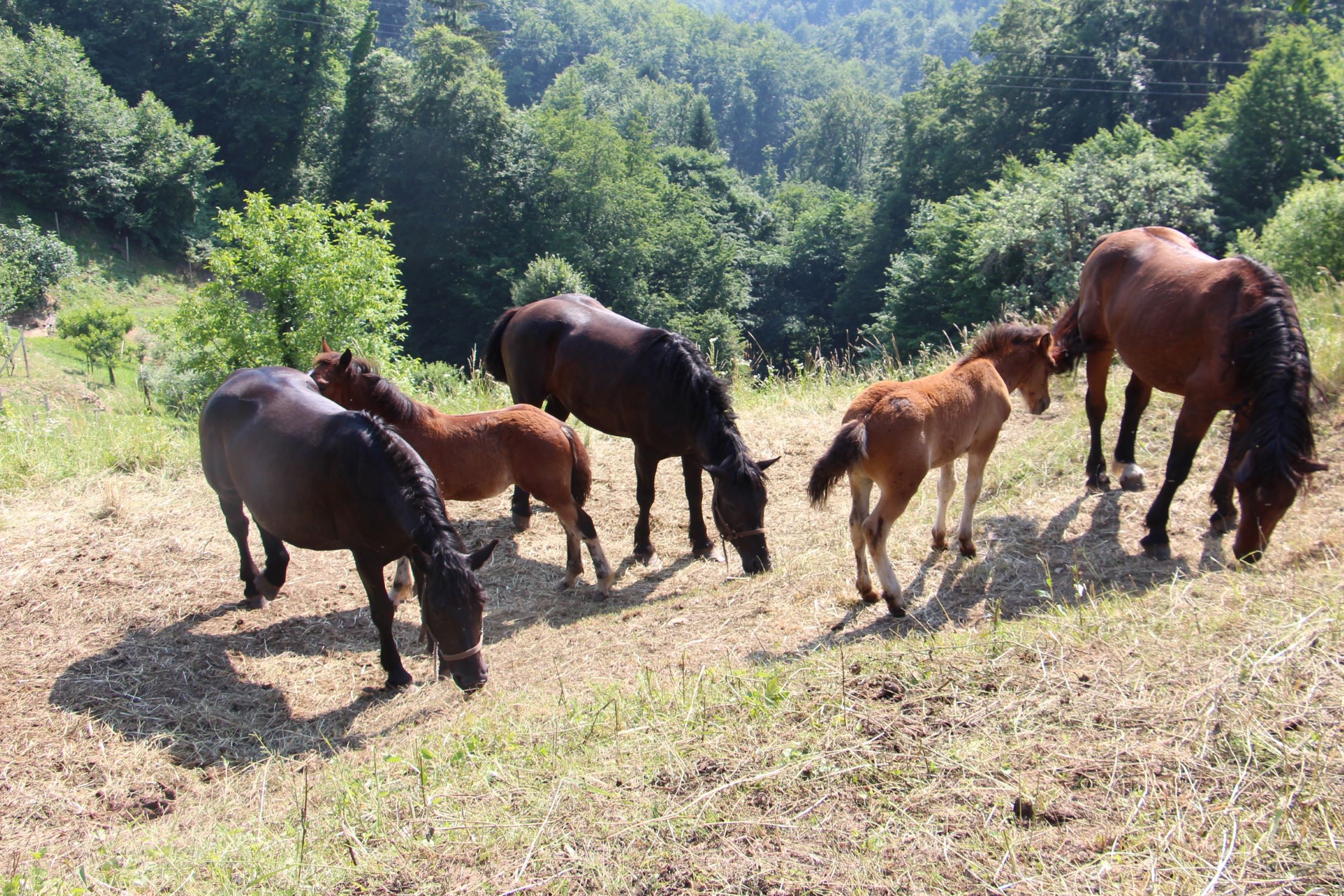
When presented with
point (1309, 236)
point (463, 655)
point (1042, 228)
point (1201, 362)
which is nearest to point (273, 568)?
point (463, 655)

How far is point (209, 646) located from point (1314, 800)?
6.31m

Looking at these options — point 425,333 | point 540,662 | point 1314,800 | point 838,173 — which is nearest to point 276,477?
point 540,662

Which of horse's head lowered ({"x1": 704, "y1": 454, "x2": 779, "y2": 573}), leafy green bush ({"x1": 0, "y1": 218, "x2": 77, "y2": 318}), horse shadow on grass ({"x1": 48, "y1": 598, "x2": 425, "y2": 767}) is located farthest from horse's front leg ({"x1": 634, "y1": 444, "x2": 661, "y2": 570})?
leafy green bush ({"x1": 0, "y1": 218, "x2": 77, "y2": 318})

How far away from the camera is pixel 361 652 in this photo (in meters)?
6.11

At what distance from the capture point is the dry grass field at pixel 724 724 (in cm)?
297

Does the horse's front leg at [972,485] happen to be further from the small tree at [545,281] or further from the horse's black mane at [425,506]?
the small tree at [545,281]

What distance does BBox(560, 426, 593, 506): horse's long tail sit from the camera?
270 inches

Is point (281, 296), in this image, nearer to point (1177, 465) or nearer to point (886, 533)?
point (886, 533)

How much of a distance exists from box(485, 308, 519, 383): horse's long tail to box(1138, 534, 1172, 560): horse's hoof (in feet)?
19.1

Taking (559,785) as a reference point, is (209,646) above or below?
below

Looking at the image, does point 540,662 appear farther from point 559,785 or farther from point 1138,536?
point 1138,536

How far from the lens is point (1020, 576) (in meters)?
6.05

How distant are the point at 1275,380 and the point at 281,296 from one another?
27.2m

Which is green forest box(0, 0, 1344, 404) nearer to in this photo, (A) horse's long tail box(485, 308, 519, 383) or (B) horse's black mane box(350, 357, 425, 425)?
(A) horse's long tail box(485, 308, 519, 383)
